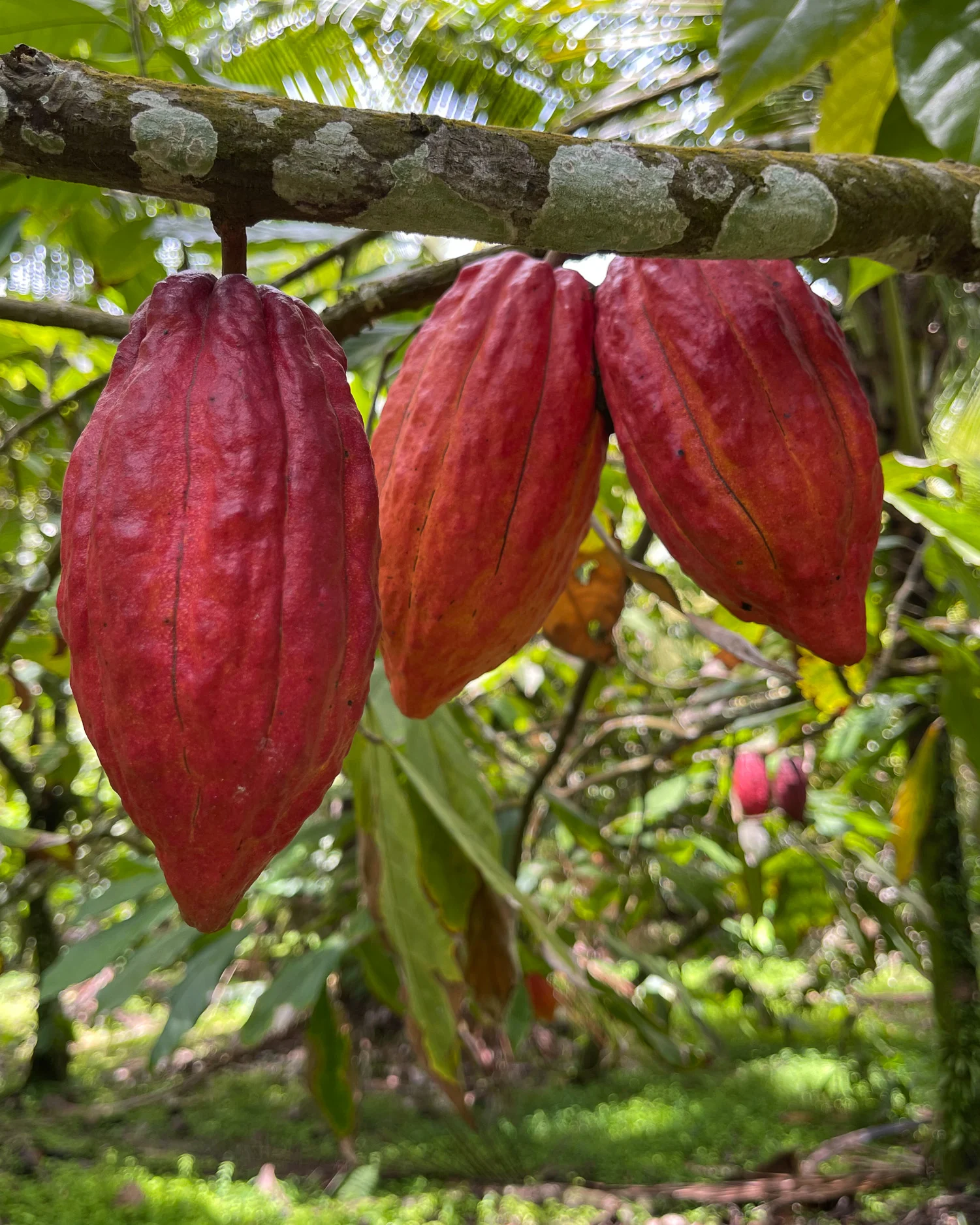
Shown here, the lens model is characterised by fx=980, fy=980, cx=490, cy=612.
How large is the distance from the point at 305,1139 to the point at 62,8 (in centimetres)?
330

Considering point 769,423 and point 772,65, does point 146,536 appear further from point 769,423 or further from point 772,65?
point 772,65

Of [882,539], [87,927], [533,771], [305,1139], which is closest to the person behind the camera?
[882,539]

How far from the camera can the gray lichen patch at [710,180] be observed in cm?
47

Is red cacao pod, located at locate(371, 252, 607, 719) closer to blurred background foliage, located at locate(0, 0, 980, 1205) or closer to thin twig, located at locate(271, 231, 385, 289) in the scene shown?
blurred background foliage, located at locate(0, 0, 980, 1205)

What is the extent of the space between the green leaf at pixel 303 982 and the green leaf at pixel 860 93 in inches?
53.9

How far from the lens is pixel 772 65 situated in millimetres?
726

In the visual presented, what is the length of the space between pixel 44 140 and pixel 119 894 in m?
1.61

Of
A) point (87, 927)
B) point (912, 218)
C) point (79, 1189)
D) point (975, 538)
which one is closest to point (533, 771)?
point (975, 538)

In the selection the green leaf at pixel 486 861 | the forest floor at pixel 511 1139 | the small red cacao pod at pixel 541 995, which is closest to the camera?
the green leaf at pixel 486 861

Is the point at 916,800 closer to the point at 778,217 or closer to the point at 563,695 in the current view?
the point at 563,695

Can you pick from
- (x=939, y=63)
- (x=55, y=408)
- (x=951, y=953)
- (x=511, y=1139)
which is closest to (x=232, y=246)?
(x=939, y=63)

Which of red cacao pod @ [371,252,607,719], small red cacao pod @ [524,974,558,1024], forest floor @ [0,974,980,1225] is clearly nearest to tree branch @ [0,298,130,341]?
red cacao pod @ [371,252,607,719]

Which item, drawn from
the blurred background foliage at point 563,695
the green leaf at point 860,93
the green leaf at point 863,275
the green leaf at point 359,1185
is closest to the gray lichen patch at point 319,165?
the blurred background foliage at point 563,695

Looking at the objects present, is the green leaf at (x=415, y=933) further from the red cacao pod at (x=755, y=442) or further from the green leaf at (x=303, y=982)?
the green leaf at (x=303, y=982)
